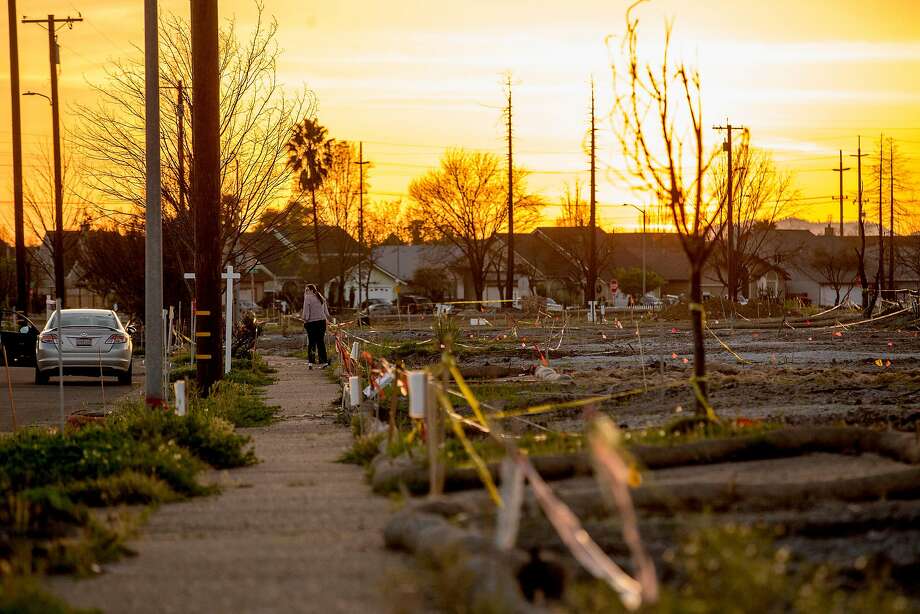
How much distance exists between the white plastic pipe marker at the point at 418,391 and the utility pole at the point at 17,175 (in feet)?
116

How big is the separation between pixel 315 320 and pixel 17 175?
18717mm

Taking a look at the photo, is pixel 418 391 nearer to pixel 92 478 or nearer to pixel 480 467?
pixel 480 467

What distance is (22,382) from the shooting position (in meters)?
28.1

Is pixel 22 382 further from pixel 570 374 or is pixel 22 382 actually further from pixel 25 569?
pixel 25 569

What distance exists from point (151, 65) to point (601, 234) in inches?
3433

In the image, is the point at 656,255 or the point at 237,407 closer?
the point at 237,407

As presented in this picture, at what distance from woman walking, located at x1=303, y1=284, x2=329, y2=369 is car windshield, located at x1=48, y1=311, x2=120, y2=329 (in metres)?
3.93

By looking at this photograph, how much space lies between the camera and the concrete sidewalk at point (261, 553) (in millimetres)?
6355

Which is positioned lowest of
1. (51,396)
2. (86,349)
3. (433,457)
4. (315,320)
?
(51,396)

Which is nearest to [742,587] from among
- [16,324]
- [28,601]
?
[28,601]

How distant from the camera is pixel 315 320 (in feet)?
96.3

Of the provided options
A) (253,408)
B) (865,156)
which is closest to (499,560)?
(253,408)

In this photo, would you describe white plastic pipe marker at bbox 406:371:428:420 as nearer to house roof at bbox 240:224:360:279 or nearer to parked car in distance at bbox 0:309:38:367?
house roof at bbox 240:224:360:279

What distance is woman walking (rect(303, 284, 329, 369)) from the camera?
2867 cm
